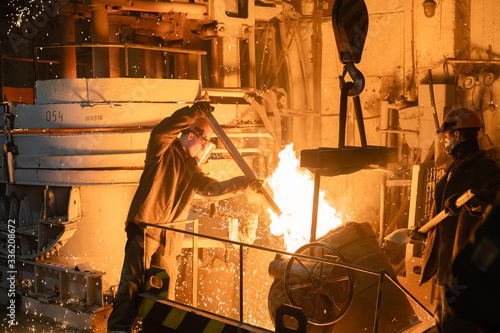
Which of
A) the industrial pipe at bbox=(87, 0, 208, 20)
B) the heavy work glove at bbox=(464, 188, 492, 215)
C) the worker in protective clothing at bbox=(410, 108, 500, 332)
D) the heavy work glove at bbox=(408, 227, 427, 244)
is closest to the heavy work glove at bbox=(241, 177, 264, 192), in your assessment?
the heavy work glove at bbox=(408, 227, 427, 244)

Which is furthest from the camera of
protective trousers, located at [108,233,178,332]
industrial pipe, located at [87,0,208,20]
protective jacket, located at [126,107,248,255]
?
industrial pipe, located at [87,0,208,20]

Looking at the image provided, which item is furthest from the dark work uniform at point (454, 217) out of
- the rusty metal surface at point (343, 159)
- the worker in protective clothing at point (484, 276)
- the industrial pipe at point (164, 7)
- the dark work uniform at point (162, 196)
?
the industrial pipe at point (164, 7)

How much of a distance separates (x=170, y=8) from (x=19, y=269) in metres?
4.37

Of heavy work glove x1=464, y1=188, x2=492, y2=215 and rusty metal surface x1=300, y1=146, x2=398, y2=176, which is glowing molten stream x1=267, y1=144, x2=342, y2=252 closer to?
rusty metal surface x1=300, y1=146, x2=398, y2=176

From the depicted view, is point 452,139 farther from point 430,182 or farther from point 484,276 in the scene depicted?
point 430,182

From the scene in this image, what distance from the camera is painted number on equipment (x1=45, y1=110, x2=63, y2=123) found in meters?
7.15

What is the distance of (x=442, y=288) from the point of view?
13.5 ft

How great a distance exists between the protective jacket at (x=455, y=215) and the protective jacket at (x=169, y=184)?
2199 mm

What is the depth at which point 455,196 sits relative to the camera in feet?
12.8

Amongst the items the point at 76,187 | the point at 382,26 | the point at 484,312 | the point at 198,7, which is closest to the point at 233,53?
the point at 198,7

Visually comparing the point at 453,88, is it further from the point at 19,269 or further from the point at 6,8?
the point at 6,8

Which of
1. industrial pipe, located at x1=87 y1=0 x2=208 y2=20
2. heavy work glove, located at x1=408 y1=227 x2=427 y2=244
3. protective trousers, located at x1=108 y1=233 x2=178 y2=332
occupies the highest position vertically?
industrial pipe, located at x1=87 y1=0 x2=208 y2=20

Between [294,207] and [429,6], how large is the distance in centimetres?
387

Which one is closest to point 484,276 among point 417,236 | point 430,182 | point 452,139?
point 452,139
